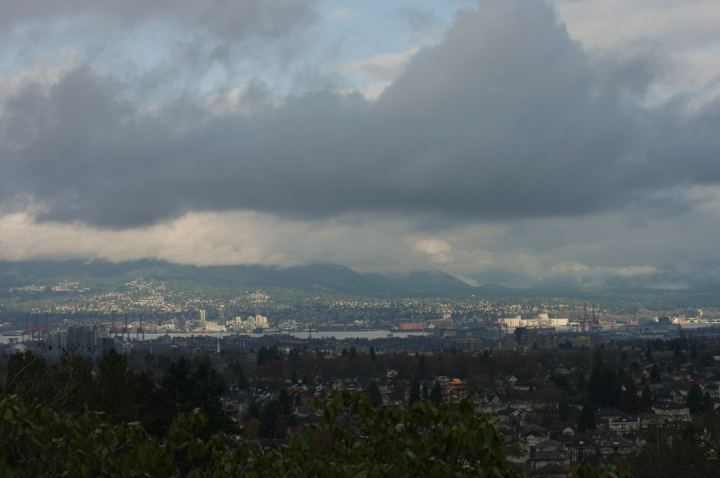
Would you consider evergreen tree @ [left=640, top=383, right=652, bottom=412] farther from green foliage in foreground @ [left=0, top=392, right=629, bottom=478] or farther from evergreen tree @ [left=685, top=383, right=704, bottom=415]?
green foliage in foreground @ [left=0, top=392, right=629, bottom=478]

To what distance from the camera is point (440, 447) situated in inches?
206

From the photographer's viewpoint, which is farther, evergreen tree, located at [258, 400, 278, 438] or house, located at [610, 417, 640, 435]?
evergreen tree, located at [258, 400, 278, 438]

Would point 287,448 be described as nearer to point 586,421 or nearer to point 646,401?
point 586,421

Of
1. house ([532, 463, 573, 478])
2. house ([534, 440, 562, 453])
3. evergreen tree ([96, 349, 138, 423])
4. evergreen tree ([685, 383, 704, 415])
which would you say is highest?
evergreen tree ([96, 349, 138, 423])

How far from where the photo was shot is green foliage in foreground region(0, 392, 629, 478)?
475 centimetres

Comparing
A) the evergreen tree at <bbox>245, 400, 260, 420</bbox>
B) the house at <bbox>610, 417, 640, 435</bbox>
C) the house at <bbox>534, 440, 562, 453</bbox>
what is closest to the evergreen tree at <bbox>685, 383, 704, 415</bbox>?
the house at <bbox>610, 417, 640, 435</bbox>

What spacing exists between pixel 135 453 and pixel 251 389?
155 feet

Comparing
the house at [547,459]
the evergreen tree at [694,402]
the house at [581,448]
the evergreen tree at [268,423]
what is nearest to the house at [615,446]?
the house at [581,448]

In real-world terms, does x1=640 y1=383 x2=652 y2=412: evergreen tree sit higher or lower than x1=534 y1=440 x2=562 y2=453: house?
higher

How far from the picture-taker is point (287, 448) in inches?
217

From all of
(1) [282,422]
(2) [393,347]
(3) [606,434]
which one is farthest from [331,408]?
(2) [393,347]

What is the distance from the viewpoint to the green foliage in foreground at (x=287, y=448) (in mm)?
4754

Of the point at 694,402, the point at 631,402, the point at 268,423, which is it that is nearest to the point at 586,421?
the point at 694,402

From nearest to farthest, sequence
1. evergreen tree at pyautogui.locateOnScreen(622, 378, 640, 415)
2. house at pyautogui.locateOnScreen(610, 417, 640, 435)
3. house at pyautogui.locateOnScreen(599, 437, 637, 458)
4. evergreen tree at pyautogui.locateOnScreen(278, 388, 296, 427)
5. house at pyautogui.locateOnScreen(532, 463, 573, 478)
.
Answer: house at pyautogui.locateOnScreen(532, 463, 573, 478) → house at pyautogui.locateOnScreen(599, 437, 637, 458) → house at pyautogui.locateOnScreen(610, 417, 640, 435) → evergreen tree at pyautogui.locateOnScreen(278, 388, 296, 427) → evergreen tree at pyautogui.locateOnScreen(622, 378, 640, 415)
